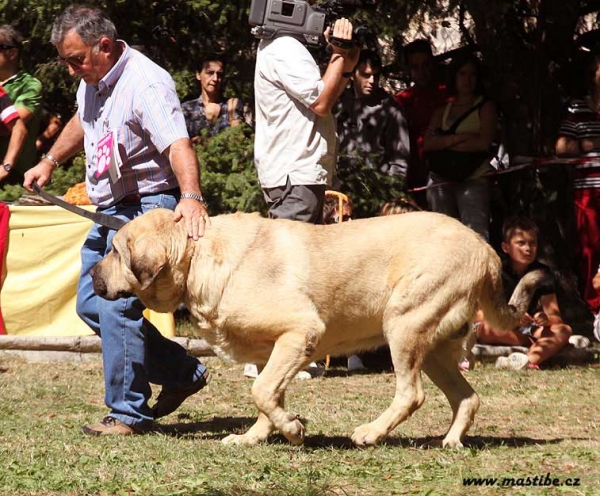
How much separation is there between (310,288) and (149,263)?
0.88m

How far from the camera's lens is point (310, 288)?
19.7ft

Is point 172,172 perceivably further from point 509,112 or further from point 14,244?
point 509,112

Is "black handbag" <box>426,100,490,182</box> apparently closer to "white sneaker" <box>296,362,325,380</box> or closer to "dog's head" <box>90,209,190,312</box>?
"white sneaker" <box>296,362,325,380</box>

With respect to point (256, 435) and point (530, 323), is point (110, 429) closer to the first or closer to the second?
point (256, 435)

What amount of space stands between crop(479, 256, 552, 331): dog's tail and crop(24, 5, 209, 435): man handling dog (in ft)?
5.92

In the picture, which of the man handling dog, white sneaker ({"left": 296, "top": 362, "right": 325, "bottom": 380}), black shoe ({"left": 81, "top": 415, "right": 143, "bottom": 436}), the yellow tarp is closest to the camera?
the man handling dog

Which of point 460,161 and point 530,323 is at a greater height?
point 460,161

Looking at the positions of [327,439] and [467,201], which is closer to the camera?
[327,439]

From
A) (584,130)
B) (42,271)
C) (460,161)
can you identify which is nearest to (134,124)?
(42,271)

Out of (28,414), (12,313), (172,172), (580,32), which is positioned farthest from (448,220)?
(580,32)

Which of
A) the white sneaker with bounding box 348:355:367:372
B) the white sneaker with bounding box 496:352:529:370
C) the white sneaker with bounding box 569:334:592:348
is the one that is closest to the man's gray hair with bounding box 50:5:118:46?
the white sneaker with bounding box 348:355:367:372

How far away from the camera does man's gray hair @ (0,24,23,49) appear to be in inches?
418

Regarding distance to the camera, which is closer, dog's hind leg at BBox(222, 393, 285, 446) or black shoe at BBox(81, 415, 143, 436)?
dog's hind leg at BBox(222, 393, 285, 446)

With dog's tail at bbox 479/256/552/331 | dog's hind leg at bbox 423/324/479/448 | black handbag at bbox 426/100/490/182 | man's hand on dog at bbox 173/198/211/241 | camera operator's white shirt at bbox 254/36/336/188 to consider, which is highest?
camera operator's white shirt at bbox 254/36/336/188
